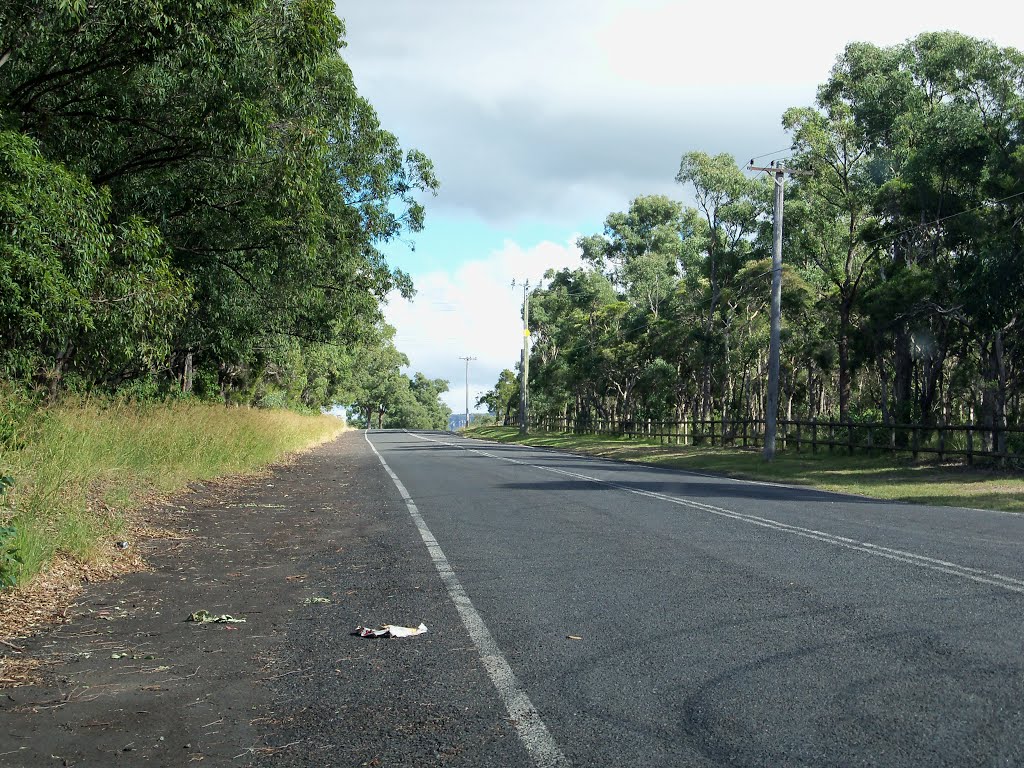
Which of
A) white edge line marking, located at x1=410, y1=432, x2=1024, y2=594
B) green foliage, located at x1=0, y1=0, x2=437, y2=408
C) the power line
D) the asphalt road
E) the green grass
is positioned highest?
→ the power line

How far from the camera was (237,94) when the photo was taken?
12.9 metres

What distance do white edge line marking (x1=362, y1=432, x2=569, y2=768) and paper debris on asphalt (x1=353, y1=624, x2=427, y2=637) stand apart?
0.37 m

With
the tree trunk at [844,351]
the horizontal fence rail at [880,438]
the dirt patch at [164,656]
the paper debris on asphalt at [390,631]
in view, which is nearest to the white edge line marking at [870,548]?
the paper debris on asphalt at [390,631]

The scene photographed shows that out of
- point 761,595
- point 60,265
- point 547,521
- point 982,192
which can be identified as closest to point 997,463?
point 982,192

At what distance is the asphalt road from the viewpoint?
4.40m

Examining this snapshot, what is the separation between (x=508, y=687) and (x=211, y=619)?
291 centimetres

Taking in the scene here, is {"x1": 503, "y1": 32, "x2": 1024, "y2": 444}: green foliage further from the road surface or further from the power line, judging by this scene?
the road surface

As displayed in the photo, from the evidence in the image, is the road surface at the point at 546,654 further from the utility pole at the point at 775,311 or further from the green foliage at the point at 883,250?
the utility pole at the point at 775,311

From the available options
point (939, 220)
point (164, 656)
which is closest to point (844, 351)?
point (939, 220)

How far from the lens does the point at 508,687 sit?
207 inches

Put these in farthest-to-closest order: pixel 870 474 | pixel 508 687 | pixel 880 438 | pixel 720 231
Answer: pixel 720 231 < pixel 880 438 < pixel 870 474 < pixel 508 687

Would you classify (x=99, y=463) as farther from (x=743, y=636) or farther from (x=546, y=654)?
(x=743, y=636)

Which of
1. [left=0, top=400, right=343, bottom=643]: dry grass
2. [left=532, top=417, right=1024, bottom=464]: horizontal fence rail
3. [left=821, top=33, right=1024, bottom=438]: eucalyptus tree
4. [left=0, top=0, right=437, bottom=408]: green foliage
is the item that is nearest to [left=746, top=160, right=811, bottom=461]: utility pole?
[left=532, top=417, right=1024, bottom=464]: horizontal fence rail

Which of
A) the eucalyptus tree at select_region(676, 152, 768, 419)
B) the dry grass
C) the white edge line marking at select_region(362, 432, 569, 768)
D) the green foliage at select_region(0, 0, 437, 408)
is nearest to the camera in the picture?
the white edge line marking at select_region(362, 432, 569, 768)
